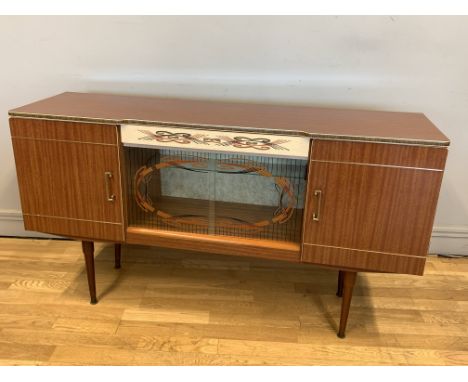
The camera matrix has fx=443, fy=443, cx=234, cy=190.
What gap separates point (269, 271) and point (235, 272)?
14cm

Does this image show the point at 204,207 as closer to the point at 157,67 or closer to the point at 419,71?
the point at 157,67

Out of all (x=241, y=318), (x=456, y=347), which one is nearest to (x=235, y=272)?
(x=241, y=318)

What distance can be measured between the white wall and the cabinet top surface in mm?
166

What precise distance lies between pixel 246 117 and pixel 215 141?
16 centimetres

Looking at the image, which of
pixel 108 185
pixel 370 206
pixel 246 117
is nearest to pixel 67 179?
pixel 108 185

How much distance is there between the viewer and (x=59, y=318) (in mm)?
1555

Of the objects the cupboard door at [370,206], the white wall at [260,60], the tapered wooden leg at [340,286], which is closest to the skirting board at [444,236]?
the white wall at [260,60]

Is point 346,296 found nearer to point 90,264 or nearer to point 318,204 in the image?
point 318,204

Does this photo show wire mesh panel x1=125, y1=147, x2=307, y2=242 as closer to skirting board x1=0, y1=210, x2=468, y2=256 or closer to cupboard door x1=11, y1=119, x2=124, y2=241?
cupboard door x1=11, y1=119, x2=124, y2=241

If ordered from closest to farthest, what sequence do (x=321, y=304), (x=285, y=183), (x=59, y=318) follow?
(x=285, y=183)
(x=59, y=318)
(x=321, y=304)

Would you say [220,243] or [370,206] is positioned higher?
[370,206]

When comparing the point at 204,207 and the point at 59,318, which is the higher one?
the point at 204,207

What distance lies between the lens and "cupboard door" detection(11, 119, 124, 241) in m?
1.37

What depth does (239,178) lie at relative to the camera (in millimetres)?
1408
